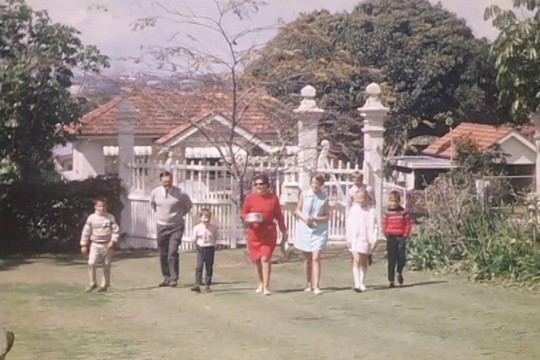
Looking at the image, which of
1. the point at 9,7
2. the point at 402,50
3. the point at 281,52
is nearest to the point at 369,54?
the point at 402,50

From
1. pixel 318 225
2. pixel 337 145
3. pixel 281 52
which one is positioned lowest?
pixel 318 225

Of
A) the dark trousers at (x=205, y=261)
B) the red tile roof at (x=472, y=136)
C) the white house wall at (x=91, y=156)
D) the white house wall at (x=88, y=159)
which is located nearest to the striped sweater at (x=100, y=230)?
the dark trousers at (x=205, y=261)

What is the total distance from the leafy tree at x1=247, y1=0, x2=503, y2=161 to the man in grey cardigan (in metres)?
3.86

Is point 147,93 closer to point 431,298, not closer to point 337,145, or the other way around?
point 337,145

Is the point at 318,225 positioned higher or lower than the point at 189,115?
lower

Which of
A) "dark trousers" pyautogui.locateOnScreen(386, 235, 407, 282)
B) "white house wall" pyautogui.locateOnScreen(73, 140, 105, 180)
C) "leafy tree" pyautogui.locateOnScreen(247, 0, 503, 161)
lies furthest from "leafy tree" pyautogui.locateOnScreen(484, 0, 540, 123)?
"white house wall" pyautogui.locateOnScreen(73, 140, 105, 180)

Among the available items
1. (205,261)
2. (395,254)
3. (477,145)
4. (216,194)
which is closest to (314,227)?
(395,254)

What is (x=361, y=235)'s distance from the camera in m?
12.0

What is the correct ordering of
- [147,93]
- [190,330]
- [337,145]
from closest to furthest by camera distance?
[190,330]
[147,93]
[337,145]

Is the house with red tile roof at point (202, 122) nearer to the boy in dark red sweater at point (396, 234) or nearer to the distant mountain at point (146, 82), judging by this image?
the distant mountain at point (146, 82)

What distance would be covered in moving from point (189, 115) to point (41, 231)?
3.40 meters

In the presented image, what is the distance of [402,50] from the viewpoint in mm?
22438

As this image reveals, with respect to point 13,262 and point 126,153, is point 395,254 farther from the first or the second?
point 126,153

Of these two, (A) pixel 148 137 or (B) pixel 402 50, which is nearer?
(A) pixel 148 137
